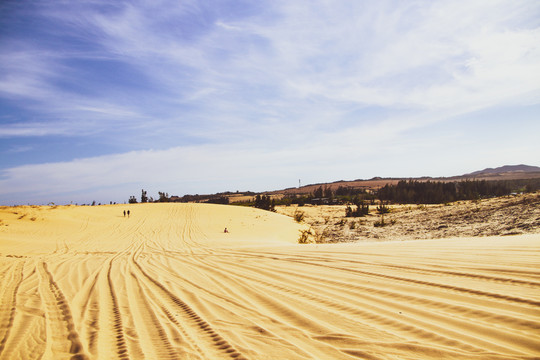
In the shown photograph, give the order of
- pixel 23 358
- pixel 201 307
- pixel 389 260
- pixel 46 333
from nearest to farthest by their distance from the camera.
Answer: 1. pixel 23 358
2. pixel 46 333
3. pixel 201 307
4. pixel 389 260

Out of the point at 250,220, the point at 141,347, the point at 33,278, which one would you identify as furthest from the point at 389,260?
the point at 250,220

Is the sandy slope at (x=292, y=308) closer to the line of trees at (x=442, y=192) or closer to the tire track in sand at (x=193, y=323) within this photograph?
the tire track in sand at (x=193, y=323)

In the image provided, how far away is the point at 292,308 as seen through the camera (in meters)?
3.42

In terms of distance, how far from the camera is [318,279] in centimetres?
461

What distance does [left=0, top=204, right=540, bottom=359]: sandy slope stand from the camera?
2451mm

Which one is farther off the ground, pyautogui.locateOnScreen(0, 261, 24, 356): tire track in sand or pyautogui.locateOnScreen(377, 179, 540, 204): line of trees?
pyautogui.locateOnScreen(377, 179, 540, 204): line of trees

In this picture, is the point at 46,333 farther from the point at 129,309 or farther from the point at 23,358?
the point at 129,309

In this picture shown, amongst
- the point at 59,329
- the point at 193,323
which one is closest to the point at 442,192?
the point at 193,323

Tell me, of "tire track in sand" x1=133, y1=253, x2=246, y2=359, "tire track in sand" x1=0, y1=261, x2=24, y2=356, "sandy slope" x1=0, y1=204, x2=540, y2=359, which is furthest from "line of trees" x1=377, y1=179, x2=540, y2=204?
"tire track in sand" x1=0, y1=261, x2=24, y2=356

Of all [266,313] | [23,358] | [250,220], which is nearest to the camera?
[23,358]

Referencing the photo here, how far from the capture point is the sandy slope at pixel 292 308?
8.04ft

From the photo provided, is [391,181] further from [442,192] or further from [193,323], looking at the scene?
[193,323]

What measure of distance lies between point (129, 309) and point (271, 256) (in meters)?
3.94

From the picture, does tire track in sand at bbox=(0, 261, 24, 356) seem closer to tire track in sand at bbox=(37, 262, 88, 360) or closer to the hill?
tire track in sand at bbox=(37, 262, 88, 360)
